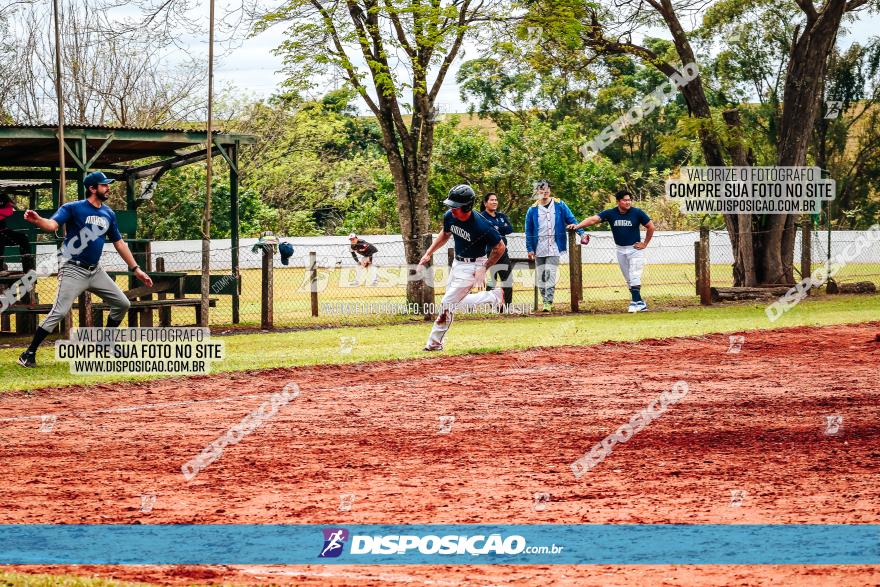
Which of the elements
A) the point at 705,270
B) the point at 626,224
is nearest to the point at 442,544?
the point at 626,224

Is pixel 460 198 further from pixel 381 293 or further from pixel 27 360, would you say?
pixel 381 293

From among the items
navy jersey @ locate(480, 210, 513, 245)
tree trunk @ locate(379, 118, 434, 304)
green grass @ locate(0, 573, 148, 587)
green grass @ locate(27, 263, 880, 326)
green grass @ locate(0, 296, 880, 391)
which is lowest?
green grass @ locate(0, 573, 148, 587)

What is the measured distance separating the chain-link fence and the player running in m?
5.19

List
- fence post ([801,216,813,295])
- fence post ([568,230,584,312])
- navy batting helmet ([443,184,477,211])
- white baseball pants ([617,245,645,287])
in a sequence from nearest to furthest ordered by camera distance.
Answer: navy batting helmet ([443,184,477,211])
white baseball pants ([617,245,645,287])
fence post ([568,230,584,312])
fence post ([801,216,813,295])

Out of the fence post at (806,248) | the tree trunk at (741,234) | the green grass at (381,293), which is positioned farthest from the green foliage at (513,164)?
the fence post at (806,248)

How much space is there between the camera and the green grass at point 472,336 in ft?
46.6

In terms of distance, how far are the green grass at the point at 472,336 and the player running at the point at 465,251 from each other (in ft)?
2.56

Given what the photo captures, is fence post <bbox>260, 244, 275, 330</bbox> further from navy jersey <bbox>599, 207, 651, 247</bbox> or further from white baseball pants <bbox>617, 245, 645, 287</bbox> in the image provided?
white baseball pants <bbox>617, 245, 645, 287</bbox>

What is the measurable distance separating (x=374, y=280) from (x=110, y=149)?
13669 mm

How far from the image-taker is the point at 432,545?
19.3 ft

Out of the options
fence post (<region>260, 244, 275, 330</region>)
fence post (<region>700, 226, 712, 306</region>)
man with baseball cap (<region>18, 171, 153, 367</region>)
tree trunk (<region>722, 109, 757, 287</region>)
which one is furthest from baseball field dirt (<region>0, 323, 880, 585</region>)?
tree trunk (<region>722, 109, 757, 287</region>)

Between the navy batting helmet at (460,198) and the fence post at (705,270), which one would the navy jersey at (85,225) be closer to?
the navy batting helmet at (460,198)

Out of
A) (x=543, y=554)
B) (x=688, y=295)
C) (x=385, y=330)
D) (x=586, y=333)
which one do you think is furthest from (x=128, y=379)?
(x=688, y=295)

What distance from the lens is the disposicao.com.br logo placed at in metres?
5.75
